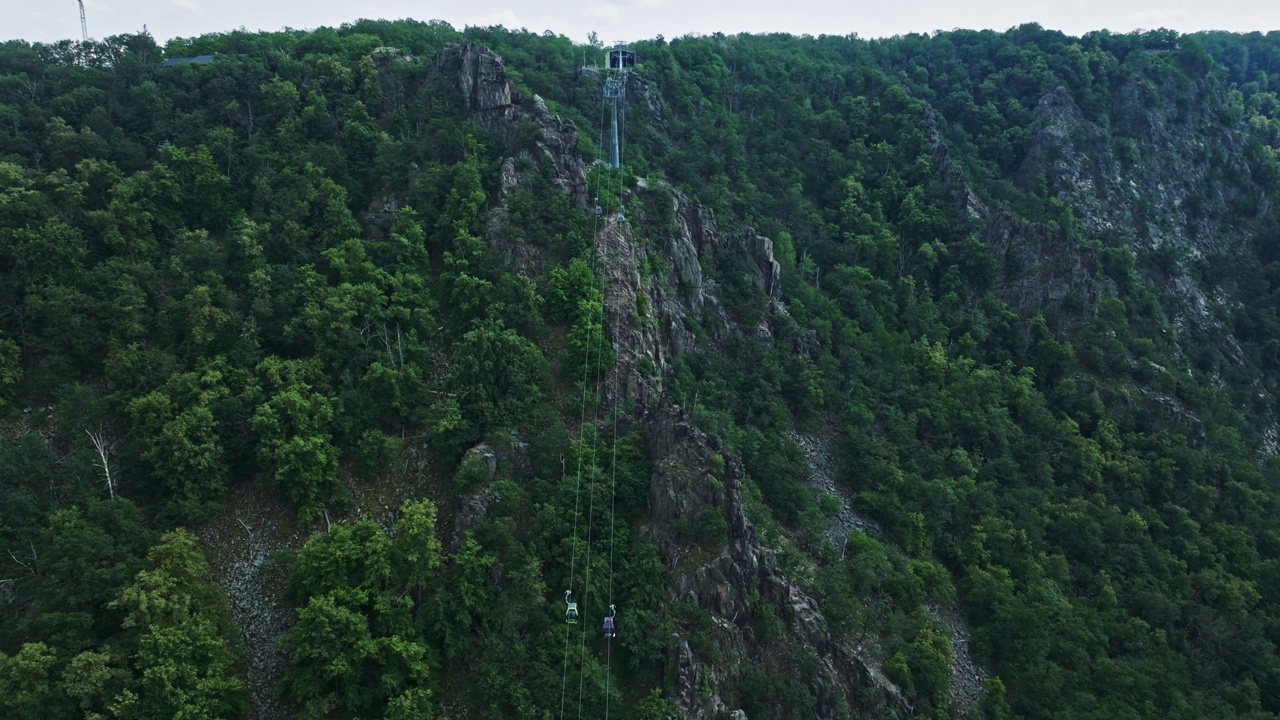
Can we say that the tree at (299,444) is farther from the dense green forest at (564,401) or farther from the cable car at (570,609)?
the cable car at (570,609)

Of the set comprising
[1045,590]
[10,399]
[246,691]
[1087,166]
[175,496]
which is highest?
[1087,166]

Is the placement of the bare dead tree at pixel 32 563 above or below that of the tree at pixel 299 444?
below

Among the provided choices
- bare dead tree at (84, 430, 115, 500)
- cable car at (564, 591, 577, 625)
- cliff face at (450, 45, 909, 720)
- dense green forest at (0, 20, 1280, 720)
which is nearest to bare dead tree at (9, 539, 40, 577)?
dense green forest at (0, 20, 1280, 720)

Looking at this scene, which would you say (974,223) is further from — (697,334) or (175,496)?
(175,496)

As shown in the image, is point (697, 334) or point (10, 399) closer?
point (10, 399)

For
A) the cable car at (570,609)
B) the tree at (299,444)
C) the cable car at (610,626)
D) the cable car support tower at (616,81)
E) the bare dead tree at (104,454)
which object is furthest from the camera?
the cable car support tower at (616,81)

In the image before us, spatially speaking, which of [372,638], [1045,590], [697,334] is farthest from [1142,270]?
[372,638]

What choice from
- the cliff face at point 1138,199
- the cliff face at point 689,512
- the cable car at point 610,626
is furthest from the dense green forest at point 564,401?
the cable car at point 610,626
